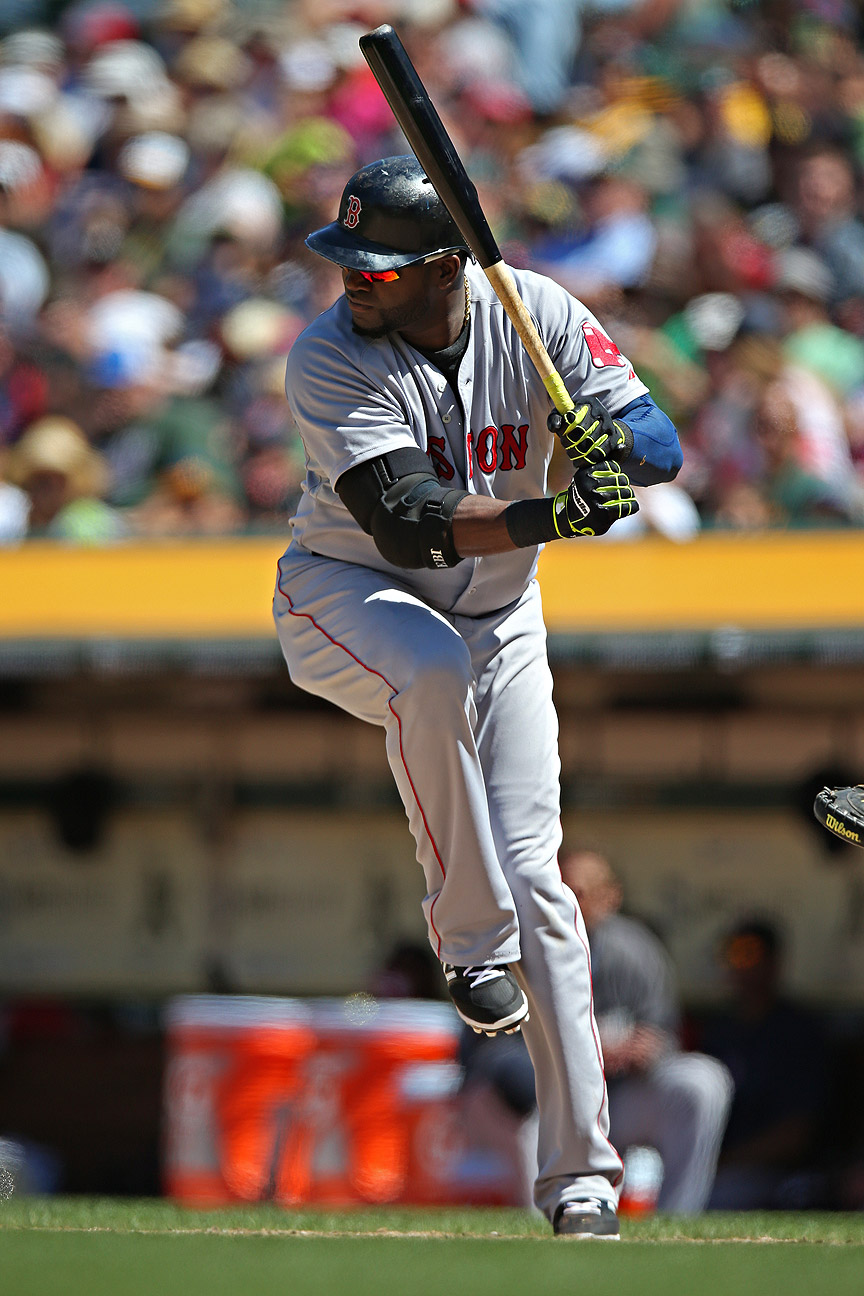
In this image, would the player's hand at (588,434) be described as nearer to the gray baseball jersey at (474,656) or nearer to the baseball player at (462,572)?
the baseball player at (462,572)

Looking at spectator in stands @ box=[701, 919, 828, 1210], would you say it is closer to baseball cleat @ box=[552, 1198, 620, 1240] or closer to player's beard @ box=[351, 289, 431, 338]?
baseball cleat @ box=[552, 1198, 620, 1240]

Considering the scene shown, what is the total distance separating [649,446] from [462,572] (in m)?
0.48

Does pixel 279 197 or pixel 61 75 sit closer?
pixel 279 197

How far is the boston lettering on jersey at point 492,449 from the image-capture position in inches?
143

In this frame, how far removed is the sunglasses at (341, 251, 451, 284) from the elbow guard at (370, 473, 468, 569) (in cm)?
39

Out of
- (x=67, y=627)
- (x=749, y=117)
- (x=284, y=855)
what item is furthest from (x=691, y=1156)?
(x=749, y=117)

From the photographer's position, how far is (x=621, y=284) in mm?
7305

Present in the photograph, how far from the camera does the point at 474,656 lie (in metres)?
3.67

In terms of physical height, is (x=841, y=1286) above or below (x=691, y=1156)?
above

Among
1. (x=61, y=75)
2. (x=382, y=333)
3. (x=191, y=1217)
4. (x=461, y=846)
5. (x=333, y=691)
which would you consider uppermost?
(x=61, y=75)

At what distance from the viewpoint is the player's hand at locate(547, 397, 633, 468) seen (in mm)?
3289

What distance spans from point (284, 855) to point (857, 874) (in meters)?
2.10

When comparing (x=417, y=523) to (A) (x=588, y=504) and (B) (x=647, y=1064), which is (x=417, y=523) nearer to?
(A) (x=588, y=504)

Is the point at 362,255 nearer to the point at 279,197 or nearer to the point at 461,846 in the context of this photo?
the point at 461,846
